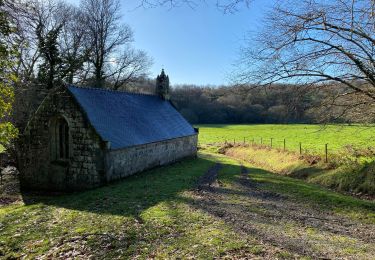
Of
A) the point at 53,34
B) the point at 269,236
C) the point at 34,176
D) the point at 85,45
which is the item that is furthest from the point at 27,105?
the point at 269,236

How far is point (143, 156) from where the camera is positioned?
2161cm

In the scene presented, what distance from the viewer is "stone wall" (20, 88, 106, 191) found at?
18.0 m

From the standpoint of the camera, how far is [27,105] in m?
22.2

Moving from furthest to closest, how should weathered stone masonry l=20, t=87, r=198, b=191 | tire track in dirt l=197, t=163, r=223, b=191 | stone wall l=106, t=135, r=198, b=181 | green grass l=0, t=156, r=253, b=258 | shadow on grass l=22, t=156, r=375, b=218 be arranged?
1. stone wall l=106, t=135, r=198, b=181
2. weathered stone masonry l=20, t=87, r=198, b=191
3. tire track in dirt l=197, t=163, r=223, b=191
4. shadow on grass l=22, t=156, r=375, b=218
5. green grass l=0, t=156, r=253, b=258

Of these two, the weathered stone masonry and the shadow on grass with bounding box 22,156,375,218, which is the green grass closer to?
the shadow on grass with bounding box 22,156,375,218

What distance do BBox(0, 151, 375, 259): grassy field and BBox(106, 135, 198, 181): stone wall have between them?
2.39 metres

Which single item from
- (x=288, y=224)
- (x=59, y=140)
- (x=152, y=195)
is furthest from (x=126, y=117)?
(x=288, y=224)

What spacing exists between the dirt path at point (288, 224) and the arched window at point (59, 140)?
29.4ft

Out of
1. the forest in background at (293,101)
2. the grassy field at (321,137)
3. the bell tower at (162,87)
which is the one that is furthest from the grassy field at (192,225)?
the bell tower at (162,87)

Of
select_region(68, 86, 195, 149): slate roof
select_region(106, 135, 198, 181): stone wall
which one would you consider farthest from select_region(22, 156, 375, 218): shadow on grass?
select_region(68, 86, 195, 149): slate roof

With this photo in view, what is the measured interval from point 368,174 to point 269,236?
10.3 meters

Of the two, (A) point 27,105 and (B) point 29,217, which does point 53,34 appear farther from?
(B) point 29,217

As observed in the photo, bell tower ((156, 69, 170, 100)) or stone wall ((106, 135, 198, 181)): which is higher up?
bell tower ((156, 69, 170, 100))

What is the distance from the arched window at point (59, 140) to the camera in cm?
1934
